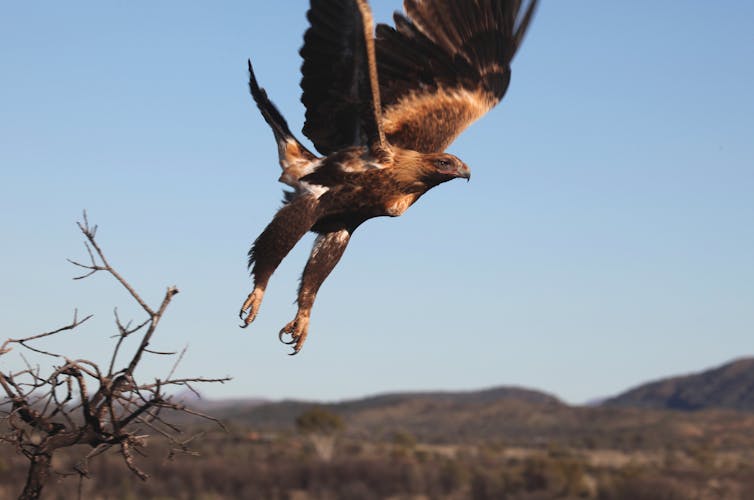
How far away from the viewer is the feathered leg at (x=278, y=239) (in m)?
6.38

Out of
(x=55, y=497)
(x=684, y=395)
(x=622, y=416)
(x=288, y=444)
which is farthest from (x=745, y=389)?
(x=55, y=497)

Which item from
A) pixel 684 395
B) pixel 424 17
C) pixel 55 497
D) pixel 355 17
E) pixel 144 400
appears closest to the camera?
pixel 144 400

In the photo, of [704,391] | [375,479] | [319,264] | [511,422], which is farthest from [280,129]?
[704,391]

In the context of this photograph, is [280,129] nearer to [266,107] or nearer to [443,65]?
[266,107]

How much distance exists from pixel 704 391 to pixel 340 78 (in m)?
165

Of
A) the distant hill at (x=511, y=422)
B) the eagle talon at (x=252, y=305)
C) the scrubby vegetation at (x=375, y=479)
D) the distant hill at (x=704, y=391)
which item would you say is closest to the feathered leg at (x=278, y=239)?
the eagle talon at (x=252, y=305)

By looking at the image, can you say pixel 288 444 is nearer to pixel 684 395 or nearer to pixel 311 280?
pixel 311 280

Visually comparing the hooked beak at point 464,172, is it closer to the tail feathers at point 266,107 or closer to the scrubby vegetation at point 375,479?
the tail feathers at point 266,107

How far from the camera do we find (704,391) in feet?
533

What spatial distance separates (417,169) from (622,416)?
100 metres

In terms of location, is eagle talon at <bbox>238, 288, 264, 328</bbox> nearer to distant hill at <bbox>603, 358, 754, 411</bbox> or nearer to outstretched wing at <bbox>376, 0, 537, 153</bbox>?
outstretched wing at <bbox>376, 0, 537, 153</bbox>

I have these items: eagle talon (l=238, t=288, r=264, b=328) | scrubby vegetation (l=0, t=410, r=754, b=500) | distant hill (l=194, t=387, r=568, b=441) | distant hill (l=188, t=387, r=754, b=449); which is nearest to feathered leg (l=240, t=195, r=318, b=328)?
eagle talon (l=238, t=288, r=264, b=328)

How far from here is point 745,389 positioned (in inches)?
6058

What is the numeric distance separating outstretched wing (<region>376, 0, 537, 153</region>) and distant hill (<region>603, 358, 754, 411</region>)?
5699 inches
